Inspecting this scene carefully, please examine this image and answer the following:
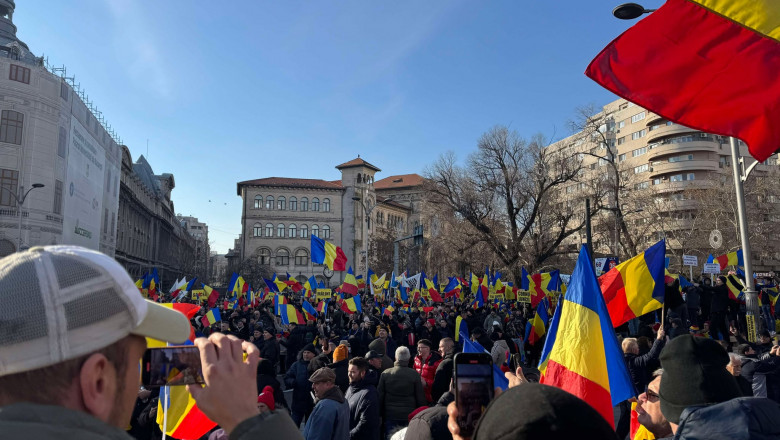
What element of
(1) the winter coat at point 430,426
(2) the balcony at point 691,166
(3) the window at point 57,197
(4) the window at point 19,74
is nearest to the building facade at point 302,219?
(2) the balcony at point 691,166

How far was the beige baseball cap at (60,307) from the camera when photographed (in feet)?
3.46

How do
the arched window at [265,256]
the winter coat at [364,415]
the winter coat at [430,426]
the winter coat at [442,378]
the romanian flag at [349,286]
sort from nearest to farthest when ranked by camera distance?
the winter coat at [430,426] < the winter coat at [364,415] < the winter coat at [442,378] < the romanian flag at [349,286] < the arched window at [265,256]

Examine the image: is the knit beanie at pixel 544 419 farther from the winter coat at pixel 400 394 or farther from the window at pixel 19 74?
the window at pixel 19 74

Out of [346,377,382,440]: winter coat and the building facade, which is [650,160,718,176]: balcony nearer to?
the building facade

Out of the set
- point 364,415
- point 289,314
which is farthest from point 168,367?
point 289,314

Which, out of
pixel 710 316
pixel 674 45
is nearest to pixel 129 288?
pixel 674 45

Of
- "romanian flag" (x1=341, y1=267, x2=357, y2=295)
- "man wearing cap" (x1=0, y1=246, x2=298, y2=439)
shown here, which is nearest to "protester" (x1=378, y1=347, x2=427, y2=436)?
"man wearing cap" (x1=0, y1=246, x2=298, y2=439)

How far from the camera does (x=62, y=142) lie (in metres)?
35.2

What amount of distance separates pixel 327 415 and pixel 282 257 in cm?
7566

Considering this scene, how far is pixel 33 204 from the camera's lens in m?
33.0

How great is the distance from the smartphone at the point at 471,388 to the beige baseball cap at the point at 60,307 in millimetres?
1381

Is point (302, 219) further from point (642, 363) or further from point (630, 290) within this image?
point (630, 290)

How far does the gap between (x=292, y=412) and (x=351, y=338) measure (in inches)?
139

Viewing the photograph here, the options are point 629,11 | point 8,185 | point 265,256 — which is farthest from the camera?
point 265,256
